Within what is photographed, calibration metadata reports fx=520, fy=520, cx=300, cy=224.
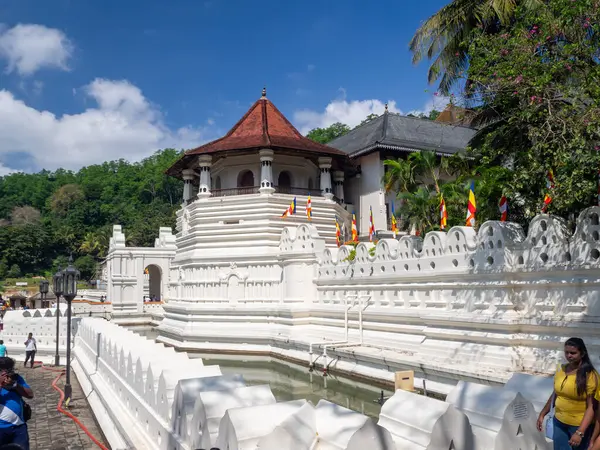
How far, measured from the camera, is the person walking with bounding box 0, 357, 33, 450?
5.04m

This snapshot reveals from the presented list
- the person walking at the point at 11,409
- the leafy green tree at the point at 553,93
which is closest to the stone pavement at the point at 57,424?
the person walking at the point at 11,409

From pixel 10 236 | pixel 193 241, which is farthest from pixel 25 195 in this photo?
pixel 193 241

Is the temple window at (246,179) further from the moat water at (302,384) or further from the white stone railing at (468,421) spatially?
the white stone railing at (468,421)

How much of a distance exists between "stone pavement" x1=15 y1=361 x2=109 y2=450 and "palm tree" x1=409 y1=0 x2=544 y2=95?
39.8 feet

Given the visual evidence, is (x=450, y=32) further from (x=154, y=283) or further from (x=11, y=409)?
(x=154, y=283)

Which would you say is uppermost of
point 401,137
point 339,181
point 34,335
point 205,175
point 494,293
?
point 401,137

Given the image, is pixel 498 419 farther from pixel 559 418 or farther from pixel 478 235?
pixel 478 235

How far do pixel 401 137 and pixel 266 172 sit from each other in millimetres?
9659

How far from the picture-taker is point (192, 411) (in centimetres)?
476

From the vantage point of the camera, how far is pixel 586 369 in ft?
13.2

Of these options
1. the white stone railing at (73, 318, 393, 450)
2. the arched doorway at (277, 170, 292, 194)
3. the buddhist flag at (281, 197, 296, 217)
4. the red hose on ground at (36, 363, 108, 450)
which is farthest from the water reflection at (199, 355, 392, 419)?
the arched doorway at (277, 170, 292, 194)

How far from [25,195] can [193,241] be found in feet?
360

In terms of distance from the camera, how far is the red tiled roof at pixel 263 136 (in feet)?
70.3

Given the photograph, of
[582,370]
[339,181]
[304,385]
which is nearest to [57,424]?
[304,385]
